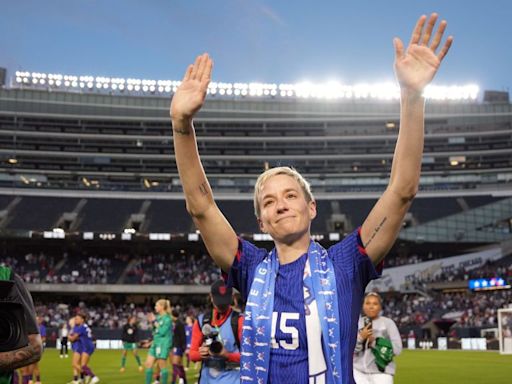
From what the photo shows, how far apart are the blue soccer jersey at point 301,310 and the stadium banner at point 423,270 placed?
50.0 meters

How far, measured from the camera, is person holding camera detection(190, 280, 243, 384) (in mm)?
6632

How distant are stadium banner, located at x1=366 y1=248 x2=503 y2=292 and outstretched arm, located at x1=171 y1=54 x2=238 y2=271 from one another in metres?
49.9

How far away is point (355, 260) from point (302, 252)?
293 millimetres

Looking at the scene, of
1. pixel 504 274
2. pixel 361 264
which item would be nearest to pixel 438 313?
pixel 504 274

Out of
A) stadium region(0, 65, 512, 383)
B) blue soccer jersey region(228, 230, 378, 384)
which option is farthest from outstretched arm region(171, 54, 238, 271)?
stadium region(0, 65, 512, 383)

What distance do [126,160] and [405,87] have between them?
240 feet

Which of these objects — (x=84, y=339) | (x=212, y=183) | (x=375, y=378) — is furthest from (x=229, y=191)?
(x=375, y=378)

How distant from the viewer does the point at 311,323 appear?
9.92 feet

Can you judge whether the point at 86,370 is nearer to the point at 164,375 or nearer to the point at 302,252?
the point at 164,375

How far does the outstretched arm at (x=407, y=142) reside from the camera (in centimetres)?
310

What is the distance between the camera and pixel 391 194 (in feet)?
10.3

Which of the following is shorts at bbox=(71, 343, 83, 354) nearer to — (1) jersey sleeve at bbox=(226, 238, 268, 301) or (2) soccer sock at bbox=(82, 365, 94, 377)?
(2) soccer sock at bbox=(82, 365, 94, 377)

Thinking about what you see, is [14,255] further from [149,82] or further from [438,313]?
[438,313]

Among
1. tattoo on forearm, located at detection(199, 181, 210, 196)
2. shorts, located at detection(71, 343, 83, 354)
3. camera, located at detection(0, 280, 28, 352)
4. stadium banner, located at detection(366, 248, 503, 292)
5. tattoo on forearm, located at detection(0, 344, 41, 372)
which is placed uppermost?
stadium banner, located at detection(366, 248, 503, 292)
